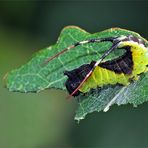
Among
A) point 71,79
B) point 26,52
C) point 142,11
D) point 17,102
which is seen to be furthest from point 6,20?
point 71,79

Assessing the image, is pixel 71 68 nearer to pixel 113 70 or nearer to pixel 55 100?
pixel 113 70

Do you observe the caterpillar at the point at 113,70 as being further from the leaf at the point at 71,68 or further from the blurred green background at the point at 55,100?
the blurred green background at the point at 55,100

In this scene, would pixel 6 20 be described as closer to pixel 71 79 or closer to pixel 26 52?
pixel 26 52

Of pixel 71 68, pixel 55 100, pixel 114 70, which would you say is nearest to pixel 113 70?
pixel 114 70

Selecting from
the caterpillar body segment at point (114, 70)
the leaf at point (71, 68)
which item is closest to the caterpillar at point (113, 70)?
the caterpillar body segment at point (114, 70)

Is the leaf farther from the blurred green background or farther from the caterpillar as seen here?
the blurred green background

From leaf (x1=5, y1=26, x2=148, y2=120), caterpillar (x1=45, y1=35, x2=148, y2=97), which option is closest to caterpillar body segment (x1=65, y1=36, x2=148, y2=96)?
caterpillar (x1=45, y1=35, x2=148, y2=97)
